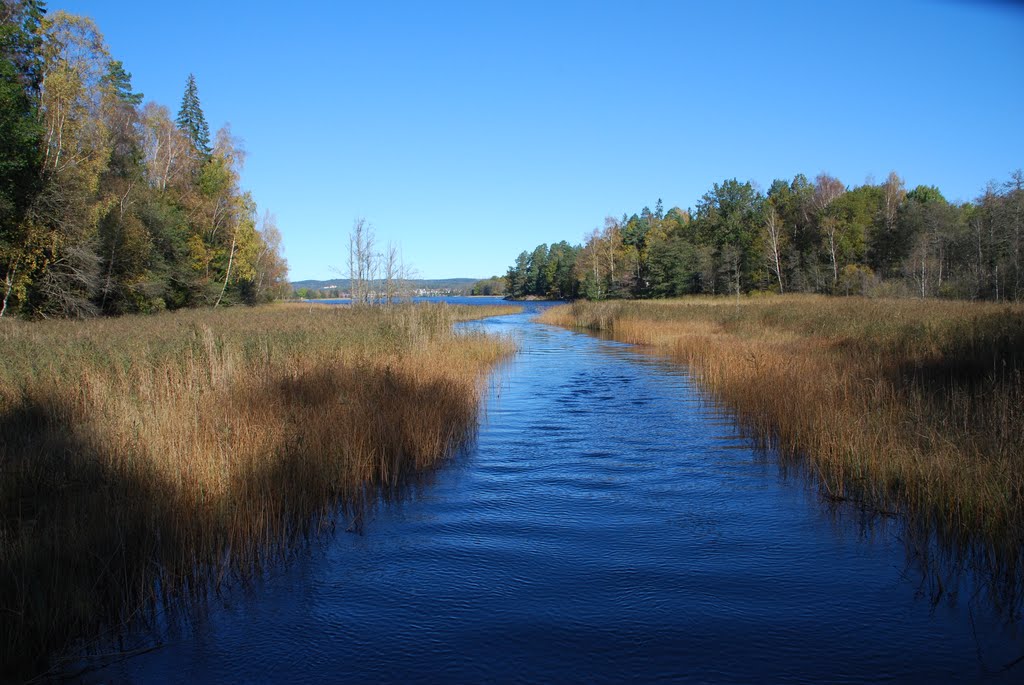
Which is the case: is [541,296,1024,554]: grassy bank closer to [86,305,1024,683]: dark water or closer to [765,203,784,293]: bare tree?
[86,305,1024,683]: dark water

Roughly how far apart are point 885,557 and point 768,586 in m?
1.25

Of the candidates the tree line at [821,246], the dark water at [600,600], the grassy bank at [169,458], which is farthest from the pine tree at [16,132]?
the tree line at [821,246]

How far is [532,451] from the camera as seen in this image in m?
9.65

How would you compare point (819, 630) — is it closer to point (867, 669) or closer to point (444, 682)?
point (867, 669)

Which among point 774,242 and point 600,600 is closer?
point 600,600

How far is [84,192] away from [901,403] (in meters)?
24.1

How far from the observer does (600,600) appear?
15.8 feet

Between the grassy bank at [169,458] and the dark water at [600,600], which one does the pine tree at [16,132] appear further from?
the dark water at [600,600]

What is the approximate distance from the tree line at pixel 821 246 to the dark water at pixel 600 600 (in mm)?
23041

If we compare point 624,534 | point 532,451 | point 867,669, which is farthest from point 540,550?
point 532,451

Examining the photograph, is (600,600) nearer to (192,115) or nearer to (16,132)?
(16,132)

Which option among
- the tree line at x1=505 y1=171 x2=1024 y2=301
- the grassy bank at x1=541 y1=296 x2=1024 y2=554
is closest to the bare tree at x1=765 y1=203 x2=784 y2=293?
the tree line at x1=505 y1=171 x2=1024 y2=301

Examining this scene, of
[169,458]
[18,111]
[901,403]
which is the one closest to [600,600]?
[169,458]

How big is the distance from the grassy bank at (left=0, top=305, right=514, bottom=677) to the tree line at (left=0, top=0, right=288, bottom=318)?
10.5m
